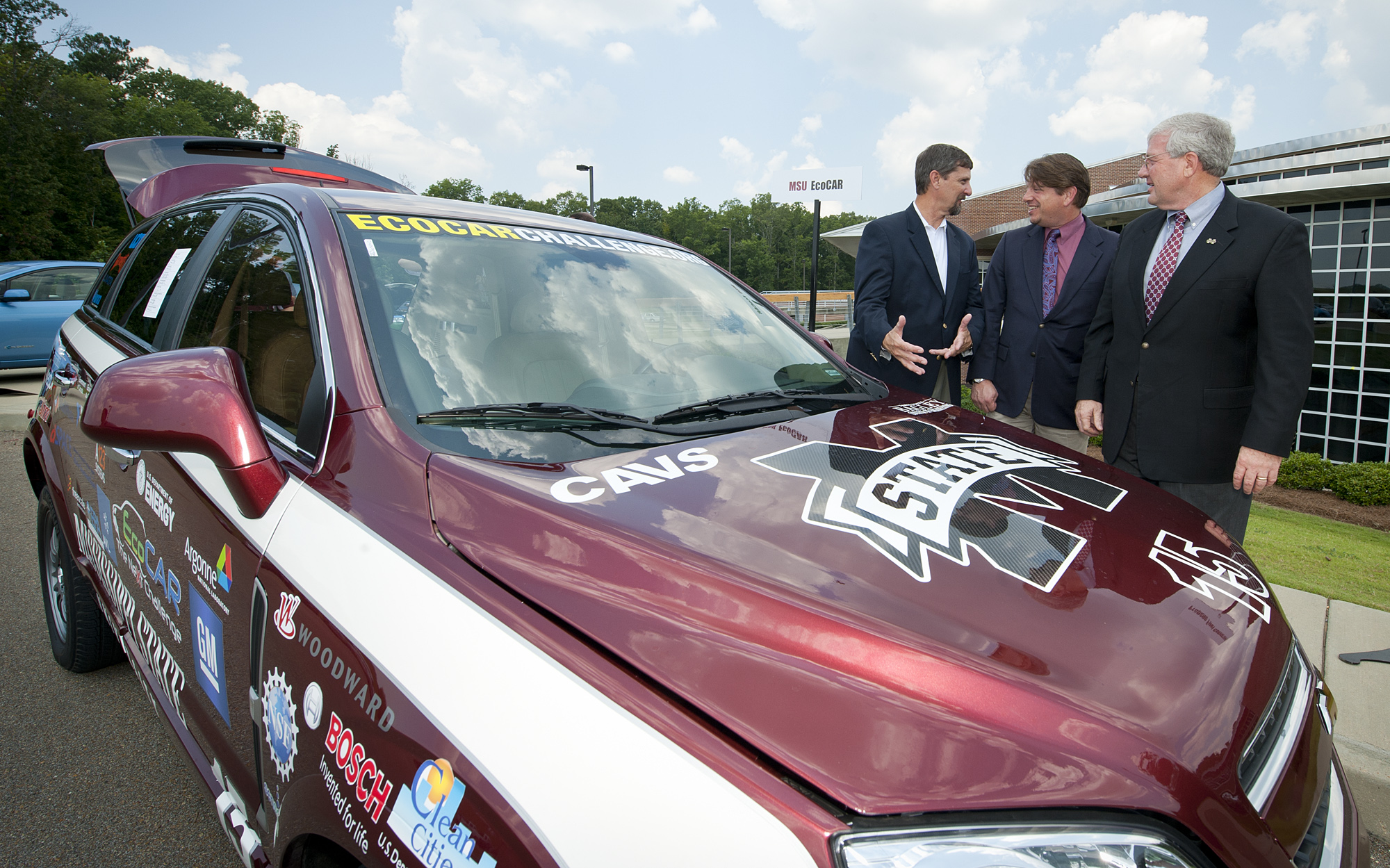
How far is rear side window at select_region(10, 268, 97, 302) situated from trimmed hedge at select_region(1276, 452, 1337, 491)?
1494 centimetres

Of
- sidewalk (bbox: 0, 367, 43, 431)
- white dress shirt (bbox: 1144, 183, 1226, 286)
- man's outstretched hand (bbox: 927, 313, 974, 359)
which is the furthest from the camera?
sidewalk (bbox: 0, 367, 43, 431)

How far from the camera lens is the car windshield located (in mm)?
1537

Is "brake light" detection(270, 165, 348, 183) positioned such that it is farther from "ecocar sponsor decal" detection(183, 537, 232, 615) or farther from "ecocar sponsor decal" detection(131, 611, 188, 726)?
"ecocar sponsor decal" detection(183, 537, 232, 615)

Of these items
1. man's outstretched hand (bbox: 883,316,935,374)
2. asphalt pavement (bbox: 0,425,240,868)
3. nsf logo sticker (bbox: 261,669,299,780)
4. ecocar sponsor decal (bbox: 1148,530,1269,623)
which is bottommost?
asphalt pavement (bbox: 0,425,240,868)

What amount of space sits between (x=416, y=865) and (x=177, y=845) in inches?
68.8

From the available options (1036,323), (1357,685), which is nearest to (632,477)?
(1036,323)

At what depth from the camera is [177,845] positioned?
7.12 feet

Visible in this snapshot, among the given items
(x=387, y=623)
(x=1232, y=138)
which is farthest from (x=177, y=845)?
(x=1232, y=138)

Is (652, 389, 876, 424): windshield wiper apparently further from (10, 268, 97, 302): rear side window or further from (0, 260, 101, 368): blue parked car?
(10, 268, 97, 302): rear side window

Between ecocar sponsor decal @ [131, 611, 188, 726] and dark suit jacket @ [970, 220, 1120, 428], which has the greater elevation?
dark suit jacket @ [970, 220, 1120, 428]

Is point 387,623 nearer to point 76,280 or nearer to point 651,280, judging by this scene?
point 651,280

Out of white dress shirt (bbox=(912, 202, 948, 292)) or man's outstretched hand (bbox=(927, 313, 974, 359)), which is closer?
man's outstretched hand (bbox=(927, 313, 974, 359))

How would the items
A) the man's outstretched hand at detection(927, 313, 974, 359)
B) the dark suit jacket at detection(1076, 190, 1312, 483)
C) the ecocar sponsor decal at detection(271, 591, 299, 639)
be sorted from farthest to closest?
1. the man's outstretched hand at detection(927, 313, 974, 359)
2. the dark suit jacket at detection(1076, 190, 1312, 483)
3. the ecocar sponsor decal at detection(271, 591, 299, 639)

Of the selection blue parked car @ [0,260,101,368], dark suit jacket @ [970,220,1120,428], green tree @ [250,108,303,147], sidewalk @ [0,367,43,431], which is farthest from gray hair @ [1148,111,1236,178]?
green tree @ [250,108,303,147]
